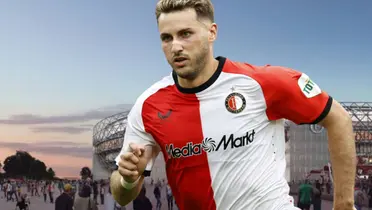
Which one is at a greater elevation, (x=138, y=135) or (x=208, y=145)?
(x=138, y=135)

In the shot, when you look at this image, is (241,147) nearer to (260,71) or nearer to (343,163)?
(260,71)

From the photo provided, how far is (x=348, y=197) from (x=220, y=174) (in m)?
0.92

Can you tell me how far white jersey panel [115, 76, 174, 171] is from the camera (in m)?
4.24

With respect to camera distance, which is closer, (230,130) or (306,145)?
(230,130)

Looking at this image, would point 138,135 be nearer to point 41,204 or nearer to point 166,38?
point 166,38

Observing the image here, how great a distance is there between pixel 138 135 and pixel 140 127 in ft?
0.20

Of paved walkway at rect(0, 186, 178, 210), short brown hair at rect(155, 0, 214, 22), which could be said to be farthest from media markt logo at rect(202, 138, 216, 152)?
paved walkway at rect(0, 186, 178, 210)

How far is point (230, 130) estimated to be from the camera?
396 cm

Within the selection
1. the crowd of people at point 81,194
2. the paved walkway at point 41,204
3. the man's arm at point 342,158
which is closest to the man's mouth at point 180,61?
the man's arm at point 342,158

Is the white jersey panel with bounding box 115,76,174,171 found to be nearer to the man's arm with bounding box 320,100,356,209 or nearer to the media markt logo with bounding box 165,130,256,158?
the media markt logo with bounding box 165,130,256,158

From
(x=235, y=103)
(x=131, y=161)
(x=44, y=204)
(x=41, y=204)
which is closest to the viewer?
(x=131, y=161)

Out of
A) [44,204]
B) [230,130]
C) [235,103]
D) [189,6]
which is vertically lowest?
[44,204]

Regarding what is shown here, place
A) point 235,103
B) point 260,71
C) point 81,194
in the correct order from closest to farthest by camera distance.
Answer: point 235,103 → point 260,71 → point 81,194

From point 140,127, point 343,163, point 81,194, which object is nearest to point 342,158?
point 343,163
